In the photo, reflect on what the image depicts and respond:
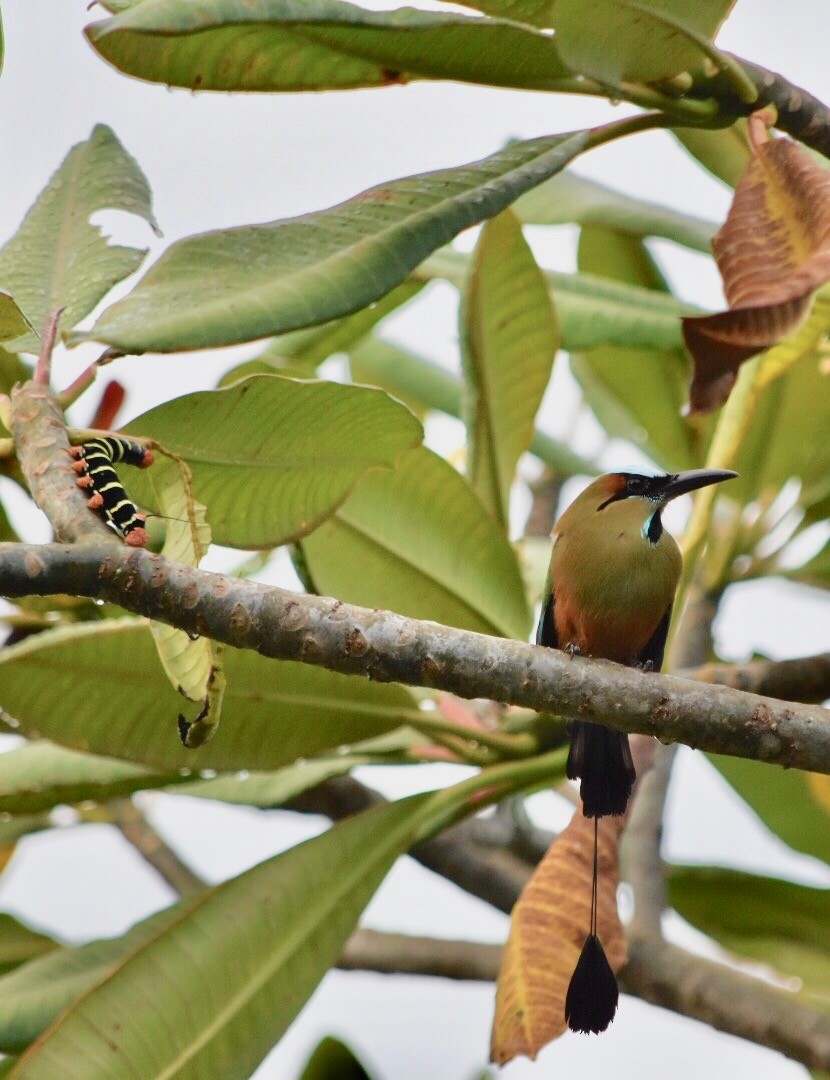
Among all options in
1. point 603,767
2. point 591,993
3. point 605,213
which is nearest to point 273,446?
point 603,767

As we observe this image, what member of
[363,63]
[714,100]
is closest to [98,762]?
[363,63]

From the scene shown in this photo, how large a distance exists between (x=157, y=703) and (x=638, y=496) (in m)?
0.77

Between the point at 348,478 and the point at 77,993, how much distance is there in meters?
0.72

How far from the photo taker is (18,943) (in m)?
2.01

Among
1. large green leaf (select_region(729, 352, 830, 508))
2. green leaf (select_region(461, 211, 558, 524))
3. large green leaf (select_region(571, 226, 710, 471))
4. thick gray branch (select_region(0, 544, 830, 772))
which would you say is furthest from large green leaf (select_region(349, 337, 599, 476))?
thick gray branch (select_region(0, 544, 830, 772))

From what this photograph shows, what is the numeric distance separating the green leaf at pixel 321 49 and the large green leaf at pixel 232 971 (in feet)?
2.98

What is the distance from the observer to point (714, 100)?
1.58 metres

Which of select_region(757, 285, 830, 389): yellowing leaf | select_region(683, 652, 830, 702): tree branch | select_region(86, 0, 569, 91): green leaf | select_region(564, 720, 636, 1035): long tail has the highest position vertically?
select_region(757, 285, 830, 389): yellowing leaf

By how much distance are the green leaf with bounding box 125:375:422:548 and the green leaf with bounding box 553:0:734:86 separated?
403mm

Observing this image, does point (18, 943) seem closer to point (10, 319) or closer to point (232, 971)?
point (232, 971)

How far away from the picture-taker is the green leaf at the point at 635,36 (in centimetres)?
135

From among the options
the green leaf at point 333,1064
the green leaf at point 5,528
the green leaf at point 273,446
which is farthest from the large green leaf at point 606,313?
the green leaf at point 333,1064

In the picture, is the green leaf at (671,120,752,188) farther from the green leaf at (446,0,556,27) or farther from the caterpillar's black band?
the caterpillar's black band

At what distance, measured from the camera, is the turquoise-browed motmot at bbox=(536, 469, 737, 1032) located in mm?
1712
